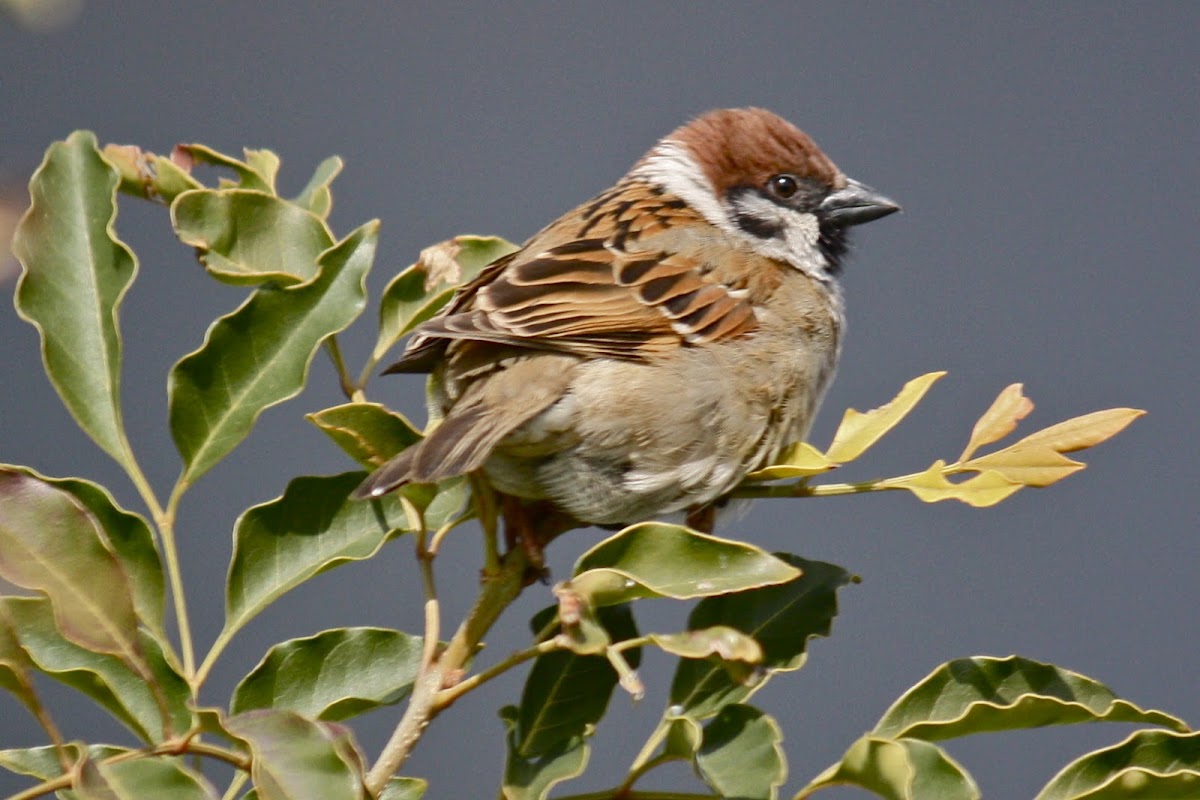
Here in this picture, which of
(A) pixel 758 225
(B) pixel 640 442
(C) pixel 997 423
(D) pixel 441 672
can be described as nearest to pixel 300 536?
(D) pixel 441 672

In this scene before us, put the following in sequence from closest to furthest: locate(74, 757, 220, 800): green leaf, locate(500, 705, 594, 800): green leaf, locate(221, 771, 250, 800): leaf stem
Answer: locate(74, 757, 220, 800): green leaf
locate(221, 771, 250, 800): leaf stem
locate(500, 705, 594, 800): green leaf

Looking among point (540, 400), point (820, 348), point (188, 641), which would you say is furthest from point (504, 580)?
point (820, 348)

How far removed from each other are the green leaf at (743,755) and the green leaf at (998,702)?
0.38 feet

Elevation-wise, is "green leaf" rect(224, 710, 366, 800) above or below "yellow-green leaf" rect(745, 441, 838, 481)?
below

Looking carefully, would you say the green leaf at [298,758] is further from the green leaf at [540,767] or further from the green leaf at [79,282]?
the green leaf at [79,282]

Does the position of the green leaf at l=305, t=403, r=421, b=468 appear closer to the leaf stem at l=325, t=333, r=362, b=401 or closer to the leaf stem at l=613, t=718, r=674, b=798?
the leaf stem at l=325, t=333, r=362, b=401

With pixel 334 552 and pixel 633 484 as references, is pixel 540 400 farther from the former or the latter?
pixel 334 552

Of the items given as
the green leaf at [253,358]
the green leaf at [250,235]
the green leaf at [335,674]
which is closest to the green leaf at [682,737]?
the green leaf at [335,674]

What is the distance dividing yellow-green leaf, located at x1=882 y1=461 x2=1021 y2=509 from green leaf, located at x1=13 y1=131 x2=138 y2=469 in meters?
0.61

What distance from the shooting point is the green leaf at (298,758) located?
0.83 m

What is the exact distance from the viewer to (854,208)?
76.8 inches

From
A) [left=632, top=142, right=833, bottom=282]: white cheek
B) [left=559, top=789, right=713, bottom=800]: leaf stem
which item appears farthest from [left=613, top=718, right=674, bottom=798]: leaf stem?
[left=632, top=142, right=833, bottom=282]: white cheek

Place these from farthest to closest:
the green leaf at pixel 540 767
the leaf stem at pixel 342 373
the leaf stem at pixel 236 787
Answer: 1. the leaf stem at pixel 342 373
2. the green leaf at pixel 540 767
3. the leaf stem at pixel 236 787

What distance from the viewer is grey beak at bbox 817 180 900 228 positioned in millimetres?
1949
